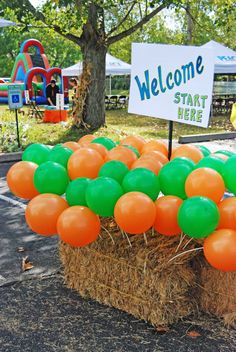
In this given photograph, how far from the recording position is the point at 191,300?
12.1 feet

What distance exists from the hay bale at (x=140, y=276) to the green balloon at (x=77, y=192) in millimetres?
403

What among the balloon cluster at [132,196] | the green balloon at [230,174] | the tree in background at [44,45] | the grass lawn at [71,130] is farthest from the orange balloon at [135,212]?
the tree in background at [44,45]

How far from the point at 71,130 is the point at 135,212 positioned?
10.7 metres

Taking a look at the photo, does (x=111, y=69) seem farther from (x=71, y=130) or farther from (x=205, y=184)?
(x=205, y=184)

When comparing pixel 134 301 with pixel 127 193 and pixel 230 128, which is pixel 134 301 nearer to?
pixel 127 193

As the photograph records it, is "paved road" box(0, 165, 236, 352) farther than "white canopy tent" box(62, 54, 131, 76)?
No

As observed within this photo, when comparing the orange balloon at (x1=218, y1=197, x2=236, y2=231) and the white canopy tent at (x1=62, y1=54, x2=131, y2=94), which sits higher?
the white canopy tent at (x1=62, y1=54, x2=131, y2=94)

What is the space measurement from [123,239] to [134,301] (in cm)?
49

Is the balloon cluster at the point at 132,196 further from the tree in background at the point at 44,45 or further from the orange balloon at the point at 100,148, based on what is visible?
the tree in background at the point at 44,45

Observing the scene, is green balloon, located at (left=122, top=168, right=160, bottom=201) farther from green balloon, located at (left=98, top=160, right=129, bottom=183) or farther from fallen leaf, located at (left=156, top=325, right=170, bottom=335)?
fallen leaf, located at (left=156, top=325, right=170, bottom=335)

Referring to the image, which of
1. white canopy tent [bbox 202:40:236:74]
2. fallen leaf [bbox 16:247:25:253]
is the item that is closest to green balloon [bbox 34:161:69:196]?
fallen leaf [bbox 16:247:25:253]

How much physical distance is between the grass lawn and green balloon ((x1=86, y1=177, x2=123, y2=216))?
7428 millimetres

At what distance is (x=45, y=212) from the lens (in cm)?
356

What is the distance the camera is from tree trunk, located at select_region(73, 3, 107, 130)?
507 inches
